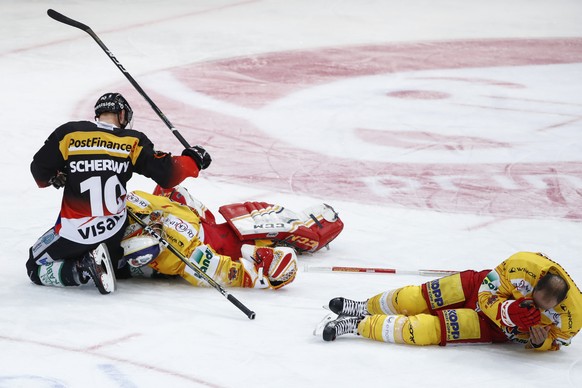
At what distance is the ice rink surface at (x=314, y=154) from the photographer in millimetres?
3906

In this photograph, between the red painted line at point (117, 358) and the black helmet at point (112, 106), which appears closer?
the red painted line at point (117, 358)

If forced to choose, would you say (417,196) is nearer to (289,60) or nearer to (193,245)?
(193,245)

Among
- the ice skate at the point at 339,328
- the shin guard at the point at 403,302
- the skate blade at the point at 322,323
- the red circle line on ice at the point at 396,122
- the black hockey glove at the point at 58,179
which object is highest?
the black hockey glove at the point at 58,179

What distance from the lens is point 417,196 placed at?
20.7 feet

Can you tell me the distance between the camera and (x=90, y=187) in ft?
14.9

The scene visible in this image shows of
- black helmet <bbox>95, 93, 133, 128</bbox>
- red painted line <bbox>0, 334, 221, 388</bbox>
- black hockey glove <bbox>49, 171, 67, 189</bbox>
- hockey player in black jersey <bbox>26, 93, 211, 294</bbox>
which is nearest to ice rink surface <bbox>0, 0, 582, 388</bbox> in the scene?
red painted line <bbox>0, 334, 221, 388</bbox>

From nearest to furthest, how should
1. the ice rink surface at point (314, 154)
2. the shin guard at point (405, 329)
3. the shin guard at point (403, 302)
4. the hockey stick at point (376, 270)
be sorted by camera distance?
the ice rink surface at point (314, 154), the shin guard at point (405, 329), the shin guard at point (403, 302), the hockey stick at point (376, 270)

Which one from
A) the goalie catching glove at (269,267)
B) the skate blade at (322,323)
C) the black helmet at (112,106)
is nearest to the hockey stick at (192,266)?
the goalie catching glove at (269,267)

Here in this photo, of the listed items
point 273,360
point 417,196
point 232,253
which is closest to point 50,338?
point 273,360

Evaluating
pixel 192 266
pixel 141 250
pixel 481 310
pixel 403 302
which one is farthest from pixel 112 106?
pixel 481 310

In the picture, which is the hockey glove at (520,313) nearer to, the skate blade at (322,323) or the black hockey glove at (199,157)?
the skate blade at (322,323)

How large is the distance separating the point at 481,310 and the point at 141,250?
147 cm

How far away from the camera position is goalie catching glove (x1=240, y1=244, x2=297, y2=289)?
15.3 ft

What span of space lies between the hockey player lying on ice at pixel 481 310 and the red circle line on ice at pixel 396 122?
1.97m
